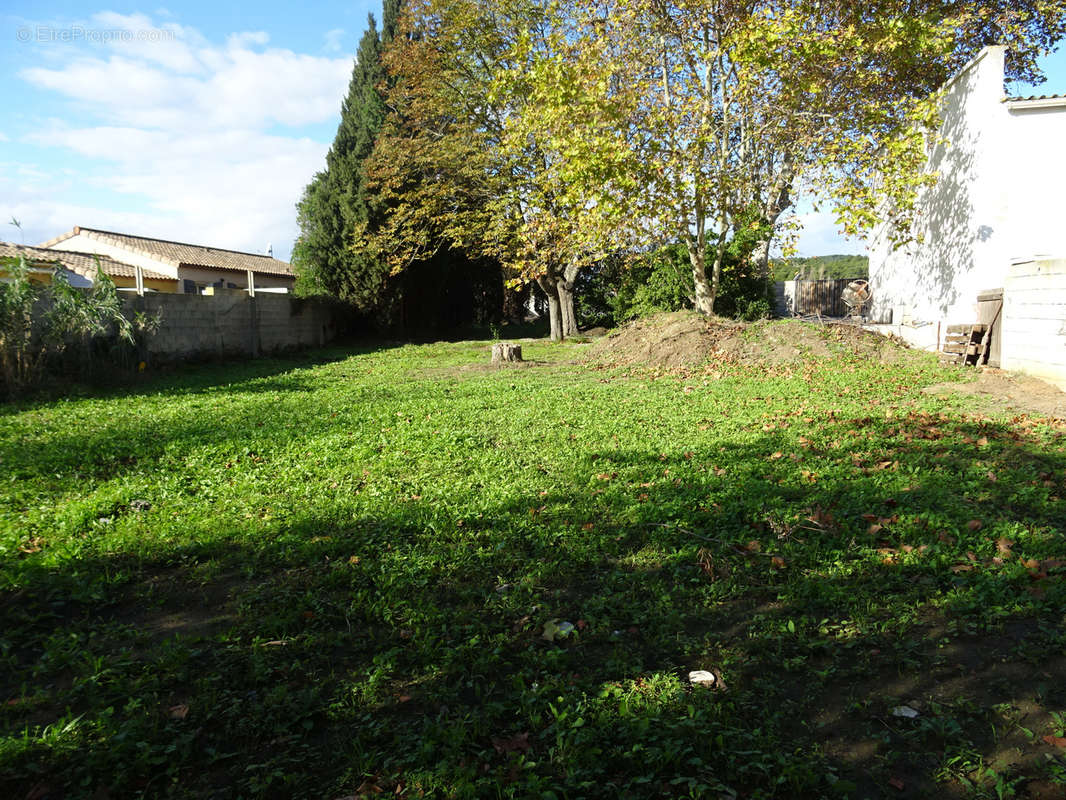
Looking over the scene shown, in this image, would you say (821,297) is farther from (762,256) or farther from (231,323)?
(231,323)

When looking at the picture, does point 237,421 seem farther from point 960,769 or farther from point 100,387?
point 960,769

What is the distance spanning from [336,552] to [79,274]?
81.6ft

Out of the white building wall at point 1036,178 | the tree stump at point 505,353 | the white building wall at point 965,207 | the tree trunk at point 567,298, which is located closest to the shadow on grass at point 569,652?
the white building wall at point 1036,178

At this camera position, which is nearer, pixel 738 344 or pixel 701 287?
pixel 738 344

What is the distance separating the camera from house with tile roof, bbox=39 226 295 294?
28156 mm

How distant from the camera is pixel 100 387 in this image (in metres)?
9.48

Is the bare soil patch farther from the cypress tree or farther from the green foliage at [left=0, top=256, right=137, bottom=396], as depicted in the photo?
the cypress tree

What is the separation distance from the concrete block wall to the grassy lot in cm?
277

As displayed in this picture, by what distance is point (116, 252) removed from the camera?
96.9 feet

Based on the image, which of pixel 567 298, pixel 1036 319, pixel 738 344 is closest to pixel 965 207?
pixel 1036 319

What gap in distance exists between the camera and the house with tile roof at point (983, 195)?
1010 centimetres

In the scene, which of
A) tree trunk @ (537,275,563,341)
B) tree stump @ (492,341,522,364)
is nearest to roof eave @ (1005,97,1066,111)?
tree stump @ (492,341,522,364)

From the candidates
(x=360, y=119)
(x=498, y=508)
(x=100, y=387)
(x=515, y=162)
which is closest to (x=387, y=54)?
(x=360, y=119)

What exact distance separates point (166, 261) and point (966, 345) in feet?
98.9
